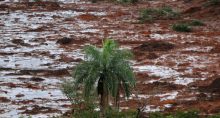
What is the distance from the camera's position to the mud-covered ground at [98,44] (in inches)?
958

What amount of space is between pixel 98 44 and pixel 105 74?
2067 cm

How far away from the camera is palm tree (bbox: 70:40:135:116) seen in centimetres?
1859

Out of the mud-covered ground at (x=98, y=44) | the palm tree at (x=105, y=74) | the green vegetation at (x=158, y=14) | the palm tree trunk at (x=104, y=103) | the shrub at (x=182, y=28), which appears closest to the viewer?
the palm tree at (x=105, y=74)

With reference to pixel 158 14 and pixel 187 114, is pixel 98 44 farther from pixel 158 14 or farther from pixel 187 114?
pixel 187 114

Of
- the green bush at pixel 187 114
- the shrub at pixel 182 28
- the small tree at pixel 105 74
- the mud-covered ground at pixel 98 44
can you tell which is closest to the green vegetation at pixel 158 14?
the mud-covered ground at pixel 98 44

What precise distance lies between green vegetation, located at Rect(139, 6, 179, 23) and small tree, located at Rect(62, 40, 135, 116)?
30.8 m

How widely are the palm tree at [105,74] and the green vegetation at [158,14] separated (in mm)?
30779

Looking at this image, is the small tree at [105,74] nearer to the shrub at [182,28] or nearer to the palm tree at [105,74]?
the palm tree at [105,74]

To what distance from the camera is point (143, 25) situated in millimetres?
47281

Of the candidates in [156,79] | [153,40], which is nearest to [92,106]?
[156,79]

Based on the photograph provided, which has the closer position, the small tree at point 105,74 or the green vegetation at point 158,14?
the small tree at point 105,74

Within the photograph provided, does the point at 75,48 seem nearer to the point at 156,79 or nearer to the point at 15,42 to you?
the point at 15,42

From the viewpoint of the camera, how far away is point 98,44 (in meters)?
39.2

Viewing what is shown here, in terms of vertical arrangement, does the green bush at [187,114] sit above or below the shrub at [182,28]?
above
